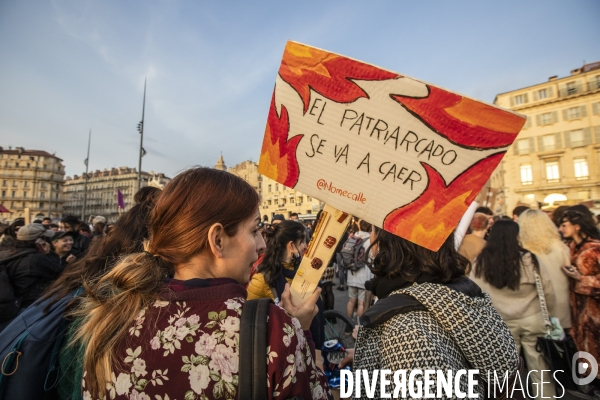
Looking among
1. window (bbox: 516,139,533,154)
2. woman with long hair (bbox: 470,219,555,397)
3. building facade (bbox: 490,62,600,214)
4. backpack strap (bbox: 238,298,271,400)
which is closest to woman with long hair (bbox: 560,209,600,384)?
woman with long hair (bbox: 470,219,555,397)

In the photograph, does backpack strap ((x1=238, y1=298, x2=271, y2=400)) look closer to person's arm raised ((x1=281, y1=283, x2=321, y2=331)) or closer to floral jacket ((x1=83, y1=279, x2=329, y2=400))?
floral jacket ((x1=83, y1=279, x2=329, y2=400))

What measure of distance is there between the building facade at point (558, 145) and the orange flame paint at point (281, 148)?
37.8 meters

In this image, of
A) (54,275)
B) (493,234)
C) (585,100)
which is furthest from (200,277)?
(585,100)

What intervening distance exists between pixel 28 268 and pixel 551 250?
649cm

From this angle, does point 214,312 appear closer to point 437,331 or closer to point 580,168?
point 437,331

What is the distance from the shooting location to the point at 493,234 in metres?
3.30

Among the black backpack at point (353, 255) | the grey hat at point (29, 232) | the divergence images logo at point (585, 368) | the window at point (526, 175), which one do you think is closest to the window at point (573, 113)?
the window at point (526, 175)

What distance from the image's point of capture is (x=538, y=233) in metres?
3.80

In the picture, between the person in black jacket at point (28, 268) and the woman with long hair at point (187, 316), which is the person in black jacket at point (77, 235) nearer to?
the person in black jacket at point (28, 268)

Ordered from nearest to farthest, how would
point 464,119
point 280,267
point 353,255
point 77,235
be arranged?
point 464,119 → point 280,267 → point 353,255 → point 77,235

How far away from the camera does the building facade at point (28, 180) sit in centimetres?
8700

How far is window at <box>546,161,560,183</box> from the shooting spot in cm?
3534

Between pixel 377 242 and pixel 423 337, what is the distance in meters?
0.59

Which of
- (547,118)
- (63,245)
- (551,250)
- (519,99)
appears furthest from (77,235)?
(519,99)
